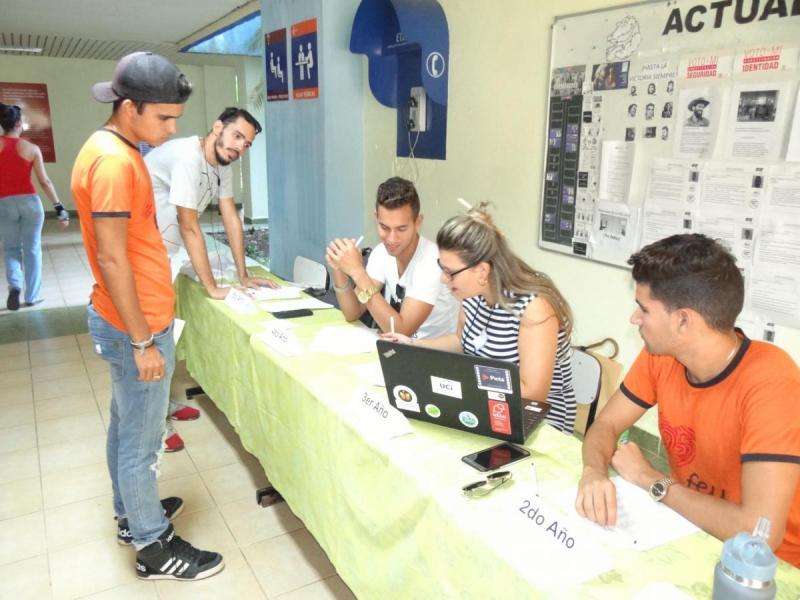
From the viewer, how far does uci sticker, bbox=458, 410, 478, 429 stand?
1.27m

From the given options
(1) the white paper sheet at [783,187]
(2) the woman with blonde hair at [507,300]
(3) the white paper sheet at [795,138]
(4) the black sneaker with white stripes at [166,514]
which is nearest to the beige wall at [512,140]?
(1) the white paper sheet at [783,187]

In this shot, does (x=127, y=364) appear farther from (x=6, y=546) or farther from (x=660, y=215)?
(x=660, y=215)

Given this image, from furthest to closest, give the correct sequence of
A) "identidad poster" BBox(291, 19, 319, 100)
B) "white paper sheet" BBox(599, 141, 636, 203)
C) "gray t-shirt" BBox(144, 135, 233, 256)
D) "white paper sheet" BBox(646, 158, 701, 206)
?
"identidad poster" BBox(291, 19, 319, 100)
"gray t-shirt" BBox(144, 135, 233, 256)
"white paper sheet" BBox(599, 141, 636, 203)
"white paper sheet" BBox(646, 158, 701, 206)

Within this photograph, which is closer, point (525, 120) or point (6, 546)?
point (6, 546)

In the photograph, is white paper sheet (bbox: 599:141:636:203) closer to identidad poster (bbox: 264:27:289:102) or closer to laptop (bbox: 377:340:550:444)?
laptop (bbox: 377:340:550:444)

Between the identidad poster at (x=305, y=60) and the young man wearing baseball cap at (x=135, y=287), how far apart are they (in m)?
2.14

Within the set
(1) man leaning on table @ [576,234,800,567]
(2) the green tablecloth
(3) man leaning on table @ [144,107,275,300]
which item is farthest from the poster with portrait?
(3) man leaning on table @ [144,107,275,300]

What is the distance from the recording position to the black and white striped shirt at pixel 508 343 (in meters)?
1.60

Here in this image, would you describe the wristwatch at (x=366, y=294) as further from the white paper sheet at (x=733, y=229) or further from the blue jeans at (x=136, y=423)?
the white paper sheet at (x=733, y=229)

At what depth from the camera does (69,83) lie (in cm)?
905

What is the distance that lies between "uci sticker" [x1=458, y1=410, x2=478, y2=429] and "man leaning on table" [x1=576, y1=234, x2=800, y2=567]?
241 millimetres

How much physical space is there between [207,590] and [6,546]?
79 cm

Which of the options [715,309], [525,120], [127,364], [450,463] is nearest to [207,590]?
[127,364]

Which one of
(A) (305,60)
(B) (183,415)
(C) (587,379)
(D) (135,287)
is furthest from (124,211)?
(A) (305,60)
